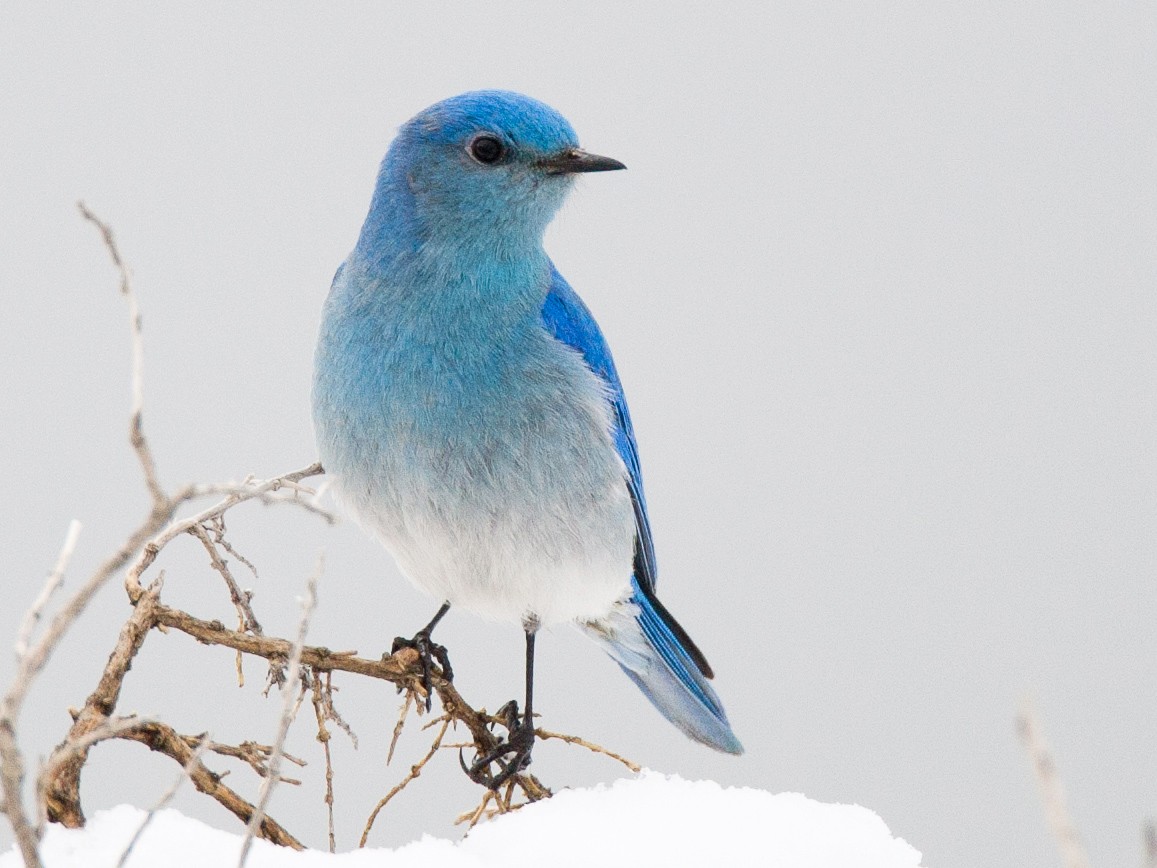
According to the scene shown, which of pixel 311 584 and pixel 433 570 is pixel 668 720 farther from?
pixel 311 584

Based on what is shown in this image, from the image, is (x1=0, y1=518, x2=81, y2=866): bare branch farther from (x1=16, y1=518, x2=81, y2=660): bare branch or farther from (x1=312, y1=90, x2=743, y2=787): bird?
(x1=312, y1=90, x2=743, y2=787): bird

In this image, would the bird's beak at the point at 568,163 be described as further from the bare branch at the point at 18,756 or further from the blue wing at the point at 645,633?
the bare branch at the point at 18,756

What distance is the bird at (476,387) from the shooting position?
3016 mm

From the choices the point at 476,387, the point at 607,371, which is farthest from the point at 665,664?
the point at 476,387

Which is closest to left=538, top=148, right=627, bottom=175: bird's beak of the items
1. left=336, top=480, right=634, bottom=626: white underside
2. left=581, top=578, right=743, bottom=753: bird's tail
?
left=336, top=480, right=634, bottom=626: white underside

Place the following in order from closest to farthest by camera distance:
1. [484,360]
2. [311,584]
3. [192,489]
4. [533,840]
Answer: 1. [192,489]
2. [311,584]
3. [533,840]
4. [484,360]

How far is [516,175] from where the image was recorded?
10.2ft


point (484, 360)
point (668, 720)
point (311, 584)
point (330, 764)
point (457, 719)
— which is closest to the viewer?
point (311, 584)

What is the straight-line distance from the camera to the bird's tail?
3.47m

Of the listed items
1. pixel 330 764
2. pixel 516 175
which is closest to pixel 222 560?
pixel 330 764

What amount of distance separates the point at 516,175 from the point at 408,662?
1.20 meters

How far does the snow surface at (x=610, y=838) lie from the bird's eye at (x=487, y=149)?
1.53 meters

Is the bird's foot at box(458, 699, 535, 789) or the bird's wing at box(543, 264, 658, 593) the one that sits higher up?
the bird's wing at box(543, 264, 658, 593)

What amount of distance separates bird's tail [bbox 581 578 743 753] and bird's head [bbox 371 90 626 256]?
1.08m
